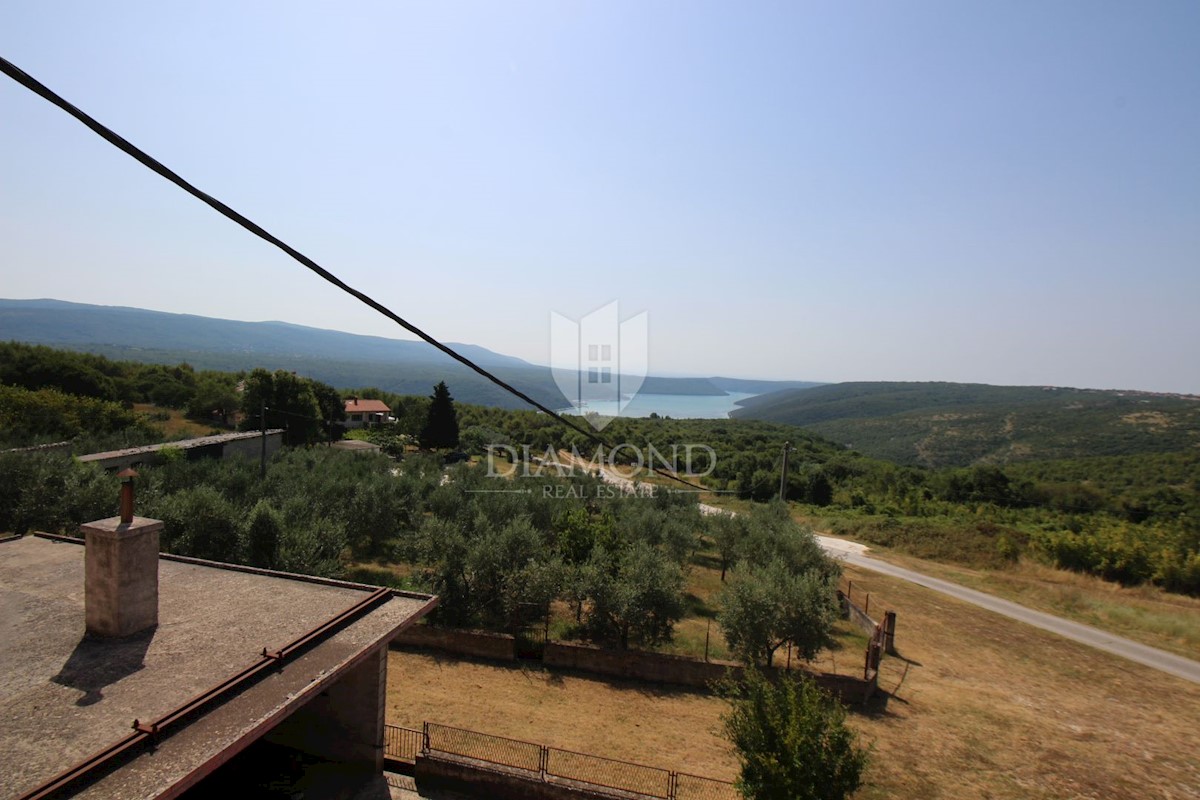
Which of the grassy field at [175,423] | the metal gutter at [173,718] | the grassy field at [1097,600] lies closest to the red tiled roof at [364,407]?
the grassy field at [175,423]

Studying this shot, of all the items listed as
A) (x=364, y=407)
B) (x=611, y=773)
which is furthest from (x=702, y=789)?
(x=364, y=407)

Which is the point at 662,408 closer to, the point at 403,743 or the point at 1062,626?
the point at 1062,626

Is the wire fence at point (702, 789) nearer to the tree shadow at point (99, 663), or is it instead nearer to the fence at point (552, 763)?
the fence at point (552, 763)

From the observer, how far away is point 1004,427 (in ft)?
300

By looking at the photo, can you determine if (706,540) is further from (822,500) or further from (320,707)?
(320,707)

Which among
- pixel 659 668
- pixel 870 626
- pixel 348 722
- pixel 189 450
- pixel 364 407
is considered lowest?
pixel 870 626

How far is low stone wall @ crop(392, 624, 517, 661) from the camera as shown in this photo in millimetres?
16906

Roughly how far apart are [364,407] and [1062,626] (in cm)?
7057

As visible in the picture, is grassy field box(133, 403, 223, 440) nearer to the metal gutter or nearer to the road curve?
the metal gutter

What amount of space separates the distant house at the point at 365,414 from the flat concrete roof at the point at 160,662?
2424 inches

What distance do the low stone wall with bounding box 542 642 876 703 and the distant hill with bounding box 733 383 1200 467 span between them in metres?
76.3

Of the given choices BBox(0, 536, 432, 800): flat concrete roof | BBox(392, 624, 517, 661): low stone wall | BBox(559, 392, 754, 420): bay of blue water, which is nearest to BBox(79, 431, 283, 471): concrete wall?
BBox(559, 392, 754, 420): bay of blue water

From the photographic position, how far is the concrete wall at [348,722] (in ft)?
29.9

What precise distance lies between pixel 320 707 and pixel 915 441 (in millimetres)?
107323
